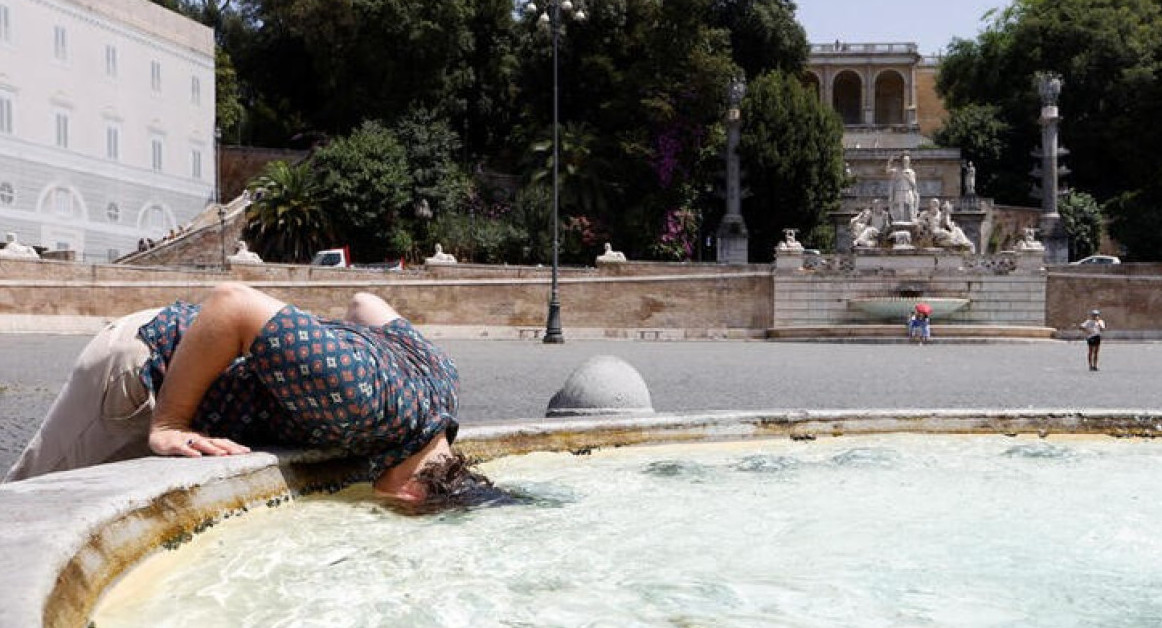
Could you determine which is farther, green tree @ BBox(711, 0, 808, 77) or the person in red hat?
green tree @ BBox(711, 0, 808, 77)

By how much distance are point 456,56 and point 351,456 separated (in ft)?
158

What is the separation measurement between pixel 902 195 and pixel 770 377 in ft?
61.0

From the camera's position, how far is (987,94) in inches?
2603

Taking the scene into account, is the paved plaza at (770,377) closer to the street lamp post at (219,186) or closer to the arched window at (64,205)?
the arched window at (64,205)

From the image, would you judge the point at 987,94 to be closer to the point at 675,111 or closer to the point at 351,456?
the point at 675,111

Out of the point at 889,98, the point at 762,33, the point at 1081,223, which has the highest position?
the point at 889,98

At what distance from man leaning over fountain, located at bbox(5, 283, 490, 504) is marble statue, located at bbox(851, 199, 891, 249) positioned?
30718mm

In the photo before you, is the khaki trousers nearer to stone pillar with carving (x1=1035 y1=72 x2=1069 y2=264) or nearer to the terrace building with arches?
stone pillar with carving (x1=1035 y1=72 x2=1069 y2=264)

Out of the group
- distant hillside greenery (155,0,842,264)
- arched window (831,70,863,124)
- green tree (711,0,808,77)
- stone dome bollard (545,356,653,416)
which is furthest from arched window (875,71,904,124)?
stone dome bollard (545,356,653,416)

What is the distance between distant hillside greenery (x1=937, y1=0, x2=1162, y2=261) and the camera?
53625 mm

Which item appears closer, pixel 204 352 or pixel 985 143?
pixel 204 352

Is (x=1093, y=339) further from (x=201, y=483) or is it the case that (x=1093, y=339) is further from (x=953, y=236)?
(x=201, y=483)

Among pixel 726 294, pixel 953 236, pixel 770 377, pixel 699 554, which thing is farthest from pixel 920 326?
pixel 699 554

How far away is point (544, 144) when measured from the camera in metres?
47.6
